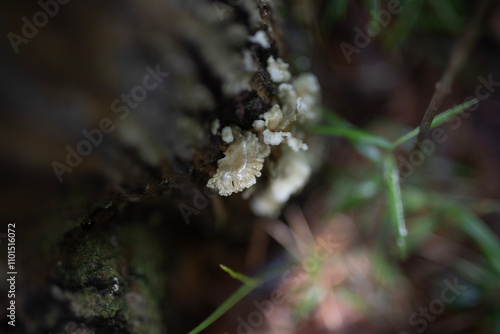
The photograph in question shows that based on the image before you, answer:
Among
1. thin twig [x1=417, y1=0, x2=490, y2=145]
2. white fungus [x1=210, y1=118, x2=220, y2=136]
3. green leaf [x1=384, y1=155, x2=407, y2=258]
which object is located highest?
white fungus [x1=210, y1=118, x2=220, y2=136]

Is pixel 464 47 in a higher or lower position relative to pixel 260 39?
lower

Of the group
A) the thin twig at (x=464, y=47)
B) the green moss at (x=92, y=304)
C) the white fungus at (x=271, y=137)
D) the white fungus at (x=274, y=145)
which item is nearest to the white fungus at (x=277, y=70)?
the white fungus at (x=274, y=145)

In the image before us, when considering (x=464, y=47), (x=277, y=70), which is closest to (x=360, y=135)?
(x=277, y=70)

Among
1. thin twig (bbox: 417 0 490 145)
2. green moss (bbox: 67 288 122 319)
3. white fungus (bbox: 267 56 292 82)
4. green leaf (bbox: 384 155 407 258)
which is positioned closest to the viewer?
green moss (bbox: 67 288 122 319)

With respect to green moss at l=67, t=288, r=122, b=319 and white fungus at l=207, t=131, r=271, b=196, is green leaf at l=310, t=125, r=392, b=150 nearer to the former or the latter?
white fungus at l=207, t=131, r=271, b=196

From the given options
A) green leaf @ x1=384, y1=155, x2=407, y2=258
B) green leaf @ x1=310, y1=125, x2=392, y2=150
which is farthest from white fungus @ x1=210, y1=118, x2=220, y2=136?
green leaf @ x1=384, y1=155, x2=407, y2=258

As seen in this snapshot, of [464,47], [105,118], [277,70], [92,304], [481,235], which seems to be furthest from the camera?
[464,47]

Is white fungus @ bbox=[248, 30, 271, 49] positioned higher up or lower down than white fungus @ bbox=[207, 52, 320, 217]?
higher up

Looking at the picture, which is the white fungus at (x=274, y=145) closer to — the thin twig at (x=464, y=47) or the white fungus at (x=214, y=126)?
the white fungus at (x=214, y=126)

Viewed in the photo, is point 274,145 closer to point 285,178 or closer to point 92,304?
point 285,178
